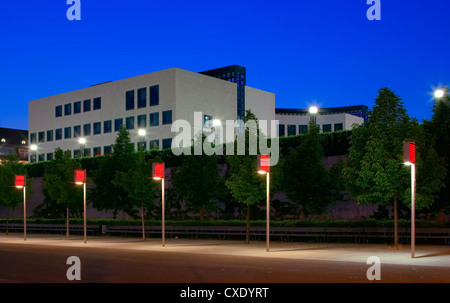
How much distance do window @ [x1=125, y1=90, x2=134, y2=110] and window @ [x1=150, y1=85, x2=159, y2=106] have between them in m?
3.08

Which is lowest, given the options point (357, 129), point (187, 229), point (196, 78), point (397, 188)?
point (187, 229)

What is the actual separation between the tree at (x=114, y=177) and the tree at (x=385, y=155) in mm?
20381

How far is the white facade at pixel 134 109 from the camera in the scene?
191 ft

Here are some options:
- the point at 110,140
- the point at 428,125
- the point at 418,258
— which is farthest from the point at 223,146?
the point at 110,140

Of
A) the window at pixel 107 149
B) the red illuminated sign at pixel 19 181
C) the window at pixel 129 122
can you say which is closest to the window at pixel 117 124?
the window at pixel 129 122

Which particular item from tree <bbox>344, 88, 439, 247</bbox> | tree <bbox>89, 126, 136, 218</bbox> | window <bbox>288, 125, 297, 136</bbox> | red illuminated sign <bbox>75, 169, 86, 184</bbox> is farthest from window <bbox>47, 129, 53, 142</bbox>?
tree <bbox>344, 88, 439, 247</bbox>

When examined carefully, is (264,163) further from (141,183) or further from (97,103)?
(97,103)

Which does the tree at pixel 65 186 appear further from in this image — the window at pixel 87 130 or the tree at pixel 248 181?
the window at pixel 87 130

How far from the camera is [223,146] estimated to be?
40844mm

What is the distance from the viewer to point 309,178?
32.5m

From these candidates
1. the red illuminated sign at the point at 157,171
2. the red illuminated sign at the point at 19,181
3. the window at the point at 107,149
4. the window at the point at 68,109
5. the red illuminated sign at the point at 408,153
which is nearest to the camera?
the red illuminated sign at the point at 408,153
